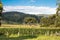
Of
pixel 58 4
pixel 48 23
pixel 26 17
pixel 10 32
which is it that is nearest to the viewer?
pixel 10 32

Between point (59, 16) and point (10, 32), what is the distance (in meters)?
12.0

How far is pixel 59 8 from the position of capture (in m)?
42.4

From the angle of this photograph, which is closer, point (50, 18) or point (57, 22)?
point (57, 22)

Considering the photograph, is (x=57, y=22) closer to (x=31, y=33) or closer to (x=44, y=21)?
(x=44, y=21)

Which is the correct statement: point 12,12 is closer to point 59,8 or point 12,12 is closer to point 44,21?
point 44,21

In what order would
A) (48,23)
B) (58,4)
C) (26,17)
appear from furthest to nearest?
1. (26,17)
2. (48,23)
3. (58,4)

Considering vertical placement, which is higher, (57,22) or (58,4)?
(58,4)

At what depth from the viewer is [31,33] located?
3544 centimetres

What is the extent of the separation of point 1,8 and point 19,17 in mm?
16310

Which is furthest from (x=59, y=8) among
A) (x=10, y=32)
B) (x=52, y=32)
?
(x=10, y=32)

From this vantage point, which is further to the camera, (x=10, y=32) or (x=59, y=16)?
(x=59, y=16)

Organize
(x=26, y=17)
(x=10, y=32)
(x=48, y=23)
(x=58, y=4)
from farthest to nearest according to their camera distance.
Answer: (x=26, y=17) < (x=48, y=23) < (x=58, y=4) < (x=10, y=32)

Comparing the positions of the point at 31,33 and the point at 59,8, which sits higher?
the point at 59,8

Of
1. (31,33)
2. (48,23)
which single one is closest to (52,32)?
(31,33)
